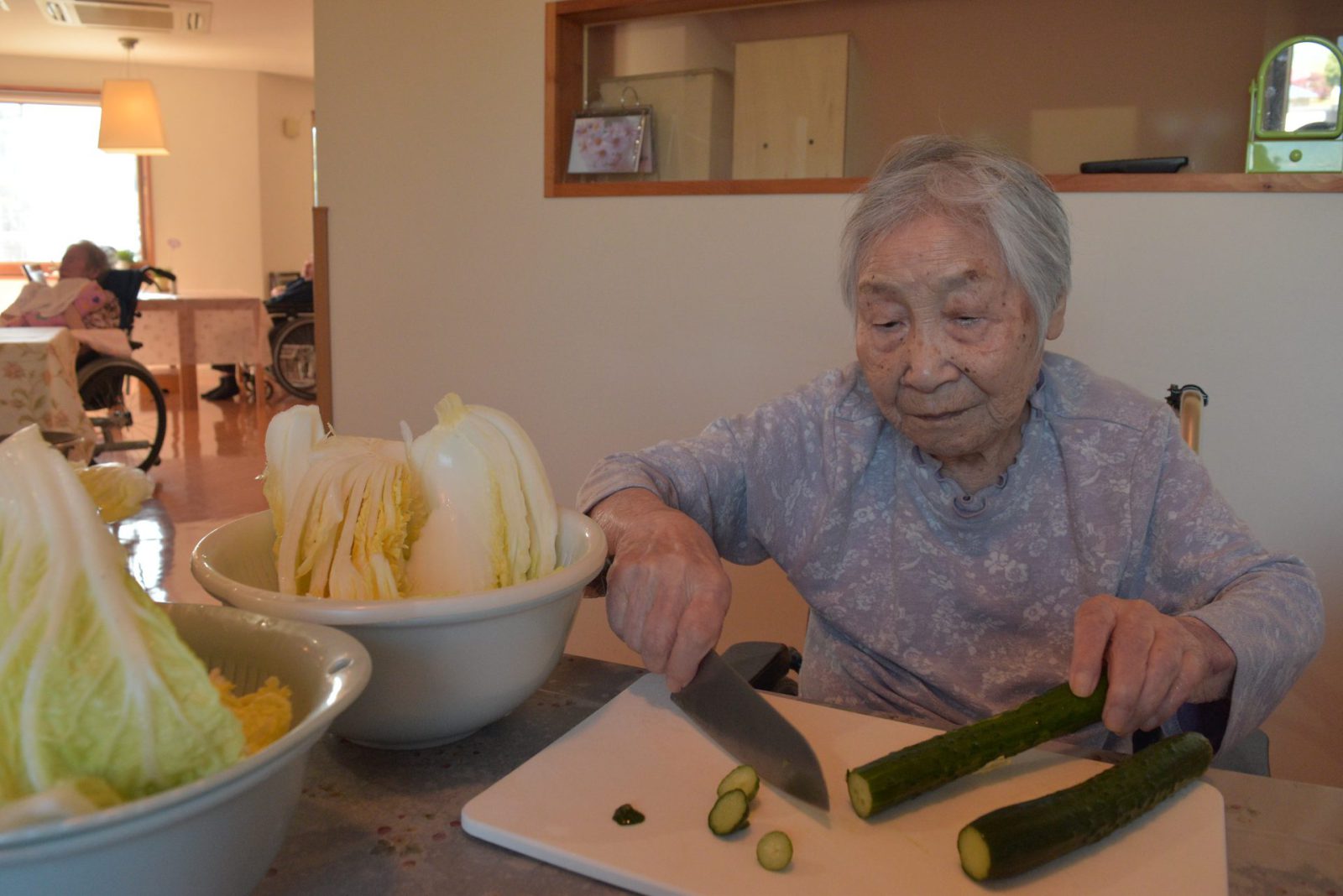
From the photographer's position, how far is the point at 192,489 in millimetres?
5312

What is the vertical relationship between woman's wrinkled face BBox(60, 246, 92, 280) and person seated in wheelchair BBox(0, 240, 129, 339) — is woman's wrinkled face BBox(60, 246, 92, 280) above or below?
above

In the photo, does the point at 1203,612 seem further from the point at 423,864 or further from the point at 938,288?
the point at 423,864

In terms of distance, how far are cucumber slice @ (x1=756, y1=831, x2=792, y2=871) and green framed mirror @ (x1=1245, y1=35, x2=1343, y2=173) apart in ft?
6.49

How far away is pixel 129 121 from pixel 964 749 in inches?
333

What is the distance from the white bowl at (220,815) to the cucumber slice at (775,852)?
31 cm

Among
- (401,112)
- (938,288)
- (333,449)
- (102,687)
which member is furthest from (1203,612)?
(401,112)

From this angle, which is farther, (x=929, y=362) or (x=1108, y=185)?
(x=1108, y=185)

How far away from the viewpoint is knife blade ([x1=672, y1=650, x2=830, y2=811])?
855mm

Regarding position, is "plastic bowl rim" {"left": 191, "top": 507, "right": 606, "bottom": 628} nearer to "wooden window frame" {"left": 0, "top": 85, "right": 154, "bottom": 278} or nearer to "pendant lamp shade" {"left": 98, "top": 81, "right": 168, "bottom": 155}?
"pendant lamp shade" {"left": 98, "top": 81, "right": 168, "bottom": 155}

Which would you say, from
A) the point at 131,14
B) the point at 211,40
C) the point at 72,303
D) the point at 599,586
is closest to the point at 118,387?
the point at 72,303

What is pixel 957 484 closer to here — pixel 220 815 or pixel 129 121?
pixel 220 815

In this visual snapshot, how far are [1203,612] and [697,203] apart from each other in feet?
6.10

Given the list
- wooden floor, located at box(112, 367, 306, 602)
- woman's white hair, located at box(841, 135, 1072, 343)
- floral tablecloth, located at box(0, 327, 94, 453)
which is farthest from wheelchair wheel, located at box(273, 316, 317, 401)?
woman's white hair, located at box(841, 135, 1072, 343)

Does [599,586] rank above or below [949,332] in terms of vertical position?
below
